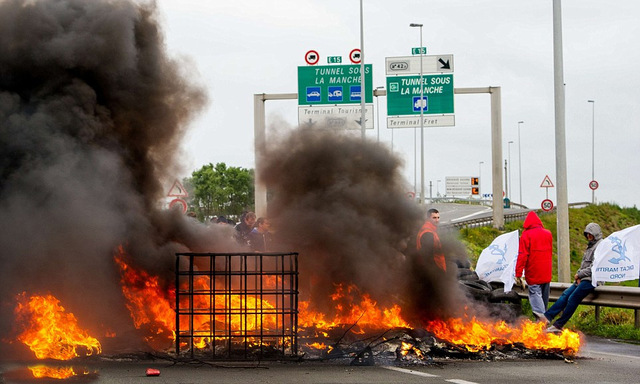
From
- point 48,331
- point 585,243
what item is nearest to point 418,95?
point 585,243

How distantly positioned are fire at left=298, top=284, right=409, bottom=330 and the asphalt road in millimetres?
1019

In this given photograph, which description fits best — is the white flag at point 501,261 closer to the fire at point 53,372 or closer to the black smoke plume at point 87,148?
the black smoke plume at point 87,148

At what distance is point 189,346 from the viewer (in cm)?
909

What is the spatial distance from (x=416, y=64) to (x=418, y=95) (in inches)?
42.1

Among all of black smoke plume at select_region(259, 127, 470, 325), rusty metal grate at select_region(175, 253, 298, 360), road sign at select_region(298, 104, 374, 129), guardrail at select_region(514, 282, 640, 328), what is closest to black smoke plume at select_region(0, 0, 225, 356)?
rusty metal grate at select_region(175, 253, 298, 360)

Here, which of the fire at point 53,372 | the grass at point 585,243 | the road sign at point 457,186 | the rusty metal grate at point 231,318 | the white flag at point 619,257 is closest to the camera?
the fire at point 53,372

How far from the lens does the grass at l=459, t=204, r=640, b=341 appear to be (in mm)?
12922

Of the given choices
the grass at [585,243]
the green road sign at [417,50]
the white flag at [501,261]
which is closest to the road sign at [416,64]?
the green road sign at [417,50]

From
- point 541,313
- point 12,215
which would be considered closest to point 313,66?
point 541,313

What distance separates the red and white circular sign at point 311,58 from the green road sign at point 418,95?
2829 mm

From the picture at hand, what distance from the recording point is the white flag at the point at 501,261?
13172 millimetres

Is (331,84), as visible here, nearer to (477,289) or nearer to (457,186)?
(477,289)

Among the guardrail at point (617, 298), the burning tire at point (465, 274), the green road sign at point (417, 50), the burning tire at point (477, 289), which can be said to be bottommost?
the guardrail at point (617, 298)

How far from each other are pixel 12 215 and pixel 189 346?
2.37m
